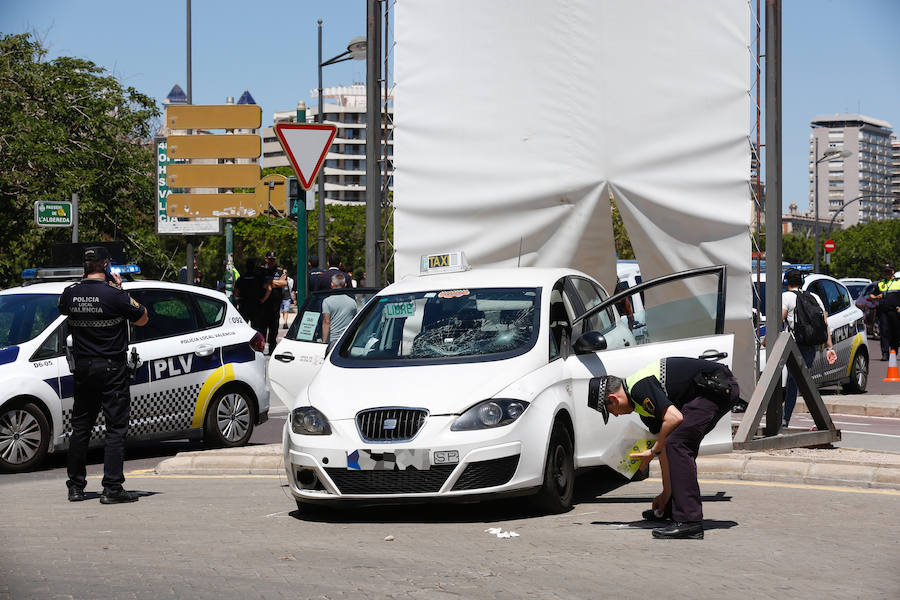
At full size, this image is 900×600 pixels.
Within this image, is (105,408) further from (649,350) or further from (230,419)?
(649,350)

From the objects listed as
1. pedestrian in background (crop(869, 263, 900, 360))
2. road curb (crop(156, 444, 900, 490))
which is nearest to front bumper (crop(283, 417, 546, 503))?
road curb (crop(156, 444, 900, 490))

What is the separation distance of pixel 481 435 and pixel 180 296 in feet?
20.2

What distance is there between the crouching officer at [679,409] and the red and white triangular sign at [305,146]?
20.0 ft

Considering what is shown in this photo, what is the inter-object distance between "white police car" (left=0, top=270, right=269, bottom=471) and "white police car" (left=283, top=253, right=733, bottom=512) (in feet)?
12.3

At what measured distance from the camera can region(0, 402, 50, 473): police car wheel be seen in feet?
37.6

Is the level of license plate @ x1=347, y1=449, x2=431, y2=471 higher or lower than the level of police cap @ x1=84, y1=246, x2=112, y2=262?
lower

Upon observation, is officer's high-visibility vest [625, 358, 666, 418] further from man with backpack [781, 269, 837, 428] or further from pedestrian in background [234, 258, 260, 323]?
pedestrian in background [234, 258, 260, 323]

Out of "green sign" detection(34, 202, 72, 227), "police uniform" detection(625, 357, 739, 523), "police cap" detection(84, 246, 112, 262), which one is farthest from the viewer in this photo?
"green sign" detection(34, 202, 72, 227)

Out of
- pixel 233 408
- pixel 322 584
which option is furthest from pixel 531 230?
pixel 322 584

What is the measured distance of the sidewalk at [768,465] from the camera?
9.70 metres

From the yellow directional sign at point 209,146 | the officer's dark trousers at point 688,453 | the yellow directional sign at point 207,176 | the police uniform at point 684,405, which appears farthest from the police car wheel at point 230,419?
the yellow directional sign at point 207,176

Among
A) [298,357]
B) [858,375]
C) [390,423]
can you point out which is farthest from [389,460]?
[858,375]

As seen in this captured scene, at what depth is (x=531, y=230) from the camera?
1194 cm

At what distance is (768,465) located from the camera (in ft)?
33.1
